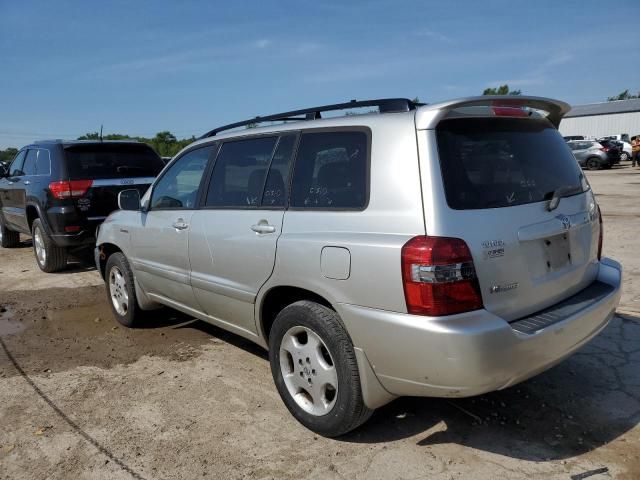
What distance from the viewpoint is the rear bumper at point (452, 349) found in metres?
2.41

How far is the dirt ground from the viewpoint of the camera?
281 cm

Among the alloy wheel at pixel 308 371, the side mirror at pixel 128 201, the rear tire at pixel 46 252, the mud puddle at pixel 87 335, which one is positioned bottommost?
the mud puddle at pixel 87 335

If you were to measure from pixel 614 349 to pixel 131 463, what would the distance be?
355 centimetres

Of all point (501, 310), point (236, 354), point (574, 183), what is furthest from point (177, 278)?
point (574, 183)

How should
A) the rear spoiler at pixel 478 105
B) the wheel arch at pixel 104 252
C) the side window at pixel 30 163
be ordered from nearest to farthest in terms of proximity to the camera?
the rear spoiler at pixel 478 105
the wheel arch at pixel 104 252
the side window at pixel 30 163

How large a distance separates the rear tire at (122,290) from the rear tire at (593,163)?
2845cm

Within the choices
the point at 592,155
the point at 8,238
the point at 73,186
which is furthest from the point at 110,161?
the point at 592,155

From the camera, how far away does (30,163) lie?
823 centimetres

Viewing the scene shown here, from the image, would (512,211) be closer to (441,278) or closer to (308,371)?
(441,278)

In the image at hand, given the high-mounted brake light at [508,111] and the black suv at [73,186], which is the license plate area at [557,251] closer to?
the high-mounted brake light at [508,111]

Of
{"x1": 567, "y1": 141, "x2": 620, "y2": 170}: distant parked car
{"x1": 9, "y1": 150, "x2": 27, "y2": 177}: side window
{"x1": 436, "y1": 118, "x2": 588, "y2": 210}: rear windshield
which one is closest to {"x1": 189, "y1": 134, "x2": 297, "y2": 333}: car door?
{"x1": 436, "y1": 118, "x2": 588, "y2": 210}: rear windshield

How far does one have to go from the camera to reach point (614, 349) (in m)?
4.16

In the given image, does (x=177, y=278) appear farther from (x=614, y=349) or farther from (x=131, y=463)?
(x=614, y=349)

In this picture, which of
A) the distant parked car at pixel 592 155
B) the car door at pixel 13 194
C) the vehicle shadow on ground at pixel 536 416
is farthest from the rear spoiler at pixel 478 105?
the distant parked car at pixel 592 155
